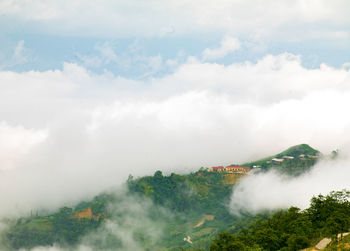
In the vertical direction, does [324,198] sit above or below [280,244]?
above

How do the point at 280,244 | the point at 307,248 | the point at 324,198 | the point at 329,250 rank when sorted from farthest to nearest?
the point at 324,198
the point at 280,244
the point at 307,248
the point at 329,250

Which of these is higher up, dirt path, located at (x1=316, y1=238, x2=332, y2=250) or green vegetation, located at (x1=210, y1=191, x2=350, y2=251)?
green vegetation, located at (x1=210, y1=191, x2=350, y2=251)

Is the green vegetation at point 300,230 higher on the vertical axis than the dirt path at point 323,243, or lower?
higher

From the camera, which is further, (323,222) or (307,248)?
(323,222)

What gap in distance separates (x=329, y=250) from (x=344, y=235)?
85.5 ft

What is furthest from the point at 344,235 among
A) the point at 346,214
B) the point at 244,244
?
the point at 244,244

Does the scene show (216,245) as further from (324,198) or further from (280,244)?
(324,198)

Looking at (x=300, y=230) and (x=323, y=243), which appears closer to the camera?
(x=323, y=243)

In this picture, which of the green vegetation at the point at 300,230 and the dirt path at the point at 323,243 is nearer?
the dirt path at the point at 323,243

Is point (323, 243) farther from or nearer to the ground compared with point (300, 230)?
nearer to the ground

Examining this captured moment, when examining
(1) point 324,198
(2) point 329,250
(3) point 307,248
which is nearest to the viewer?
(2) point 329,250

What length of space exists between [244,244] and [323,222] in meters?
29.8

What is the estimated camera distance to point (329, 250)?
89.8m

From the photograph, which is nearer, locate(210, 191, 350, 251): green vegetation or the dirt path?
the dirt path
